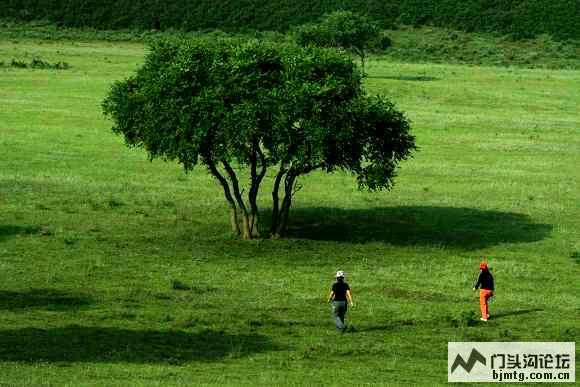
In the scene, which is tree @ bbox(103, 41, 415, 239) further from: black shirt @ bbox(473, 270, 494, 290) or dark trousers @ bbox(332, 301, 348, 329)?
dark trousers @ bbox(332, 301, 348, 329)

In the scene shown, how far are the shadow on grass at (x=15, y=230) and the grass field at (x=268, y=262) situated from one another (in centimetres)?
20

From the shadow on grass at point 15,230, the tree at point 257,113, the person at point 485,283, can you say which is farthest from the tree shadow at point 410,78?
the person at point 485,283

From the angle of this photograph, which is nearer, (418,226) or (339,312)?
(339,312)

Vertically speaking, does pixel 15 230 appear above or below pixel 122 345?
above

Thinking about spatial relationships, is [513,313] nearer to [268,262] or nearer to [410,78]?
[268,262]

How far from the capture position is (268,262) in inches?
2014

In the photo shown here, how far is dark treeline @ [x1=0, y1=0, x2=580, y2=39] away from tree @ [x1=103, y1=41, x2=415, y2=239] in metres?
→ 128

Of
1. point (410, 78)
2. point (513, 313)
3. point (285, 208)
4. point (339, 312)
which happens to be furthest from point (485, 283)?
point (410, 78)

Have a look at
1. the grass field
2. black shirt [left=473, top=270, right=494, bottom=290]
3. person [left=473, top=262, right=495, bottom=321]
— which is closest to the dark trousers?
the grass field

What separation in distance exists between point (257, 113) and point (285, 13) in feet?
463

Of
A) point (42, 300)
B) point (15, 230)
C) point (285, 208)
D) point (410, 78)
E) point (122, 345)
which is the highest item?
point (410, 78)

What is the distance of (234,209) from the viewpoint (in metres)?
56.6

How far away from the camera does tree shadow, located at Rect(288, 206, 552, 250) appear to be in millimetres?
56750

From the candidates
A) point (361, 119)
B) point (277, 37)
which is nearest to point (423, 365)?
point (361, 119)
